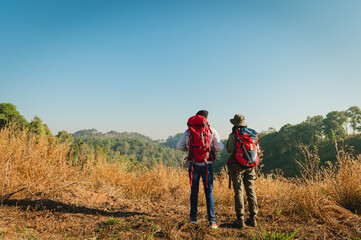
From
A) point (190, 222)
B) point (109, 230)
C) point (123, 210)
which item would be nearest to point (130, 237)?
→ point (109, 230)

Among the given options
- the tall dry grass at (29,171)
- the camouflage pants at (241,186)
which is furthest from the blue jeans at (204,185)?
the tall dry grass at (29,171)

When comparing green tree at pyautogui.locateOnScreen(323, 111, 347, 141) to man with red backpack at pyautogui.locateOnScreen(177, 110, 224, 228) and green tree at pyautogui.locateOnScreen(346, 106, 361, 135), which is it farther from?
man with red backpack at pyautogui.locateOnScreen(177, 110, 224, 228)

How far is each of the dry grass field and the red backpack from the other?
3.55 feet

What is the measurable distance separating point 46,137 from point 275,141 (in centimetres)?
6149

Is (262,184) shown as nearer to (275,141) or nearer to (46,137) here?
(46,137)

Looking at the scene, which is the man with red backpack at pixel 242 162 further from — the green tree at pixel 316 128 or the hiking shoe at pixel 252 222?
the green tree at pixel 316 128

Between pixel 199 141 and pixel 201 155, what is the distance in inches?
9.4

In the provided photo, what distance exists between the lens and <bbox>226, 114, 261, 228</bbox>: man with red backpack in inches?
128

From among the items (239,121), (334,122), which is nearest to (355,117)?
(334,122)

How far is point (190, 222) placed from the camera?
127 inches

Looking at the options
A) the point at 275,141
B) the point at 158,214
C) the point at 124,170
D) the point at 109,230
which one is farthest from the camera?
the point at 275,141

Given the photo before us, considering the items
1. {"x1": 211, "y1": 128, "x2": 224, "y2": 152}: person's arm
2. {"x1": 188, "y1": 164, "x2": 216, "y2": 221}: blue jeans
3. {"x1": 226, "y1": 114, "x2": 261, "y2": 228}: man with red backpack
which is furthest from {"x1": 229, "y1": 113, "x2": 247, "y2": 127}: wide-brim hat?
{"x1": 188, "y1": 164, "x2": 216, "y2": 221}: blue jeans

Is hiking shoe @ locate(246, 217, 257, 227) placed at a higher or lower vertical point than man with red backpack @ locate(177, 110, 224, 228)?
lower

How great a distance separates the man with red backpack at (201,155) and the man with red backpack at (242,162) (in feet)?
1.01
